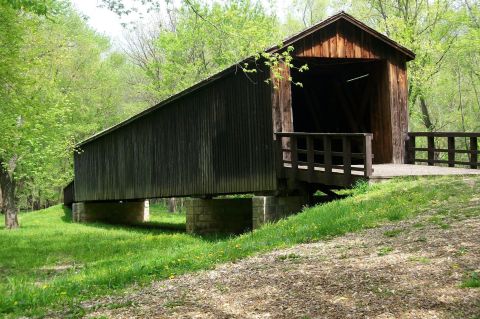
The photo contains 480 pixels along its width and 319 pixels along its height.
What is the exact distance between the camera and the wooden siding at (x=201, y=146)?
1589 cm

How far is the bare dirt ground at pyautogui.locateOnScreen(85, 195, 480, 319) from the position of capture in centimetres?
481

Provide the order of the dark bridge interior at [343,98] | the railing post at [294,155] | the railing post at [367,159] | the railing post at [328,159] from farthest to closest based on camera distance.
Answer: the dark bridge interior at [343,98] → the railing post at [294,155] → the railing post at [328,159] → the railing post at [367,159]

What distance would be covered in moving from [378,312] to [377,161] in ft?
42.3

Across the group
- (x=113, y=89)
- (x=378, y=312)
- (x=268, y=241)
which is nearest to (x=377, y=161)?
(x=268, y=241)

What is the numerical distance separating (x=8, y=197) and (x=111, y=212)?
6.08m

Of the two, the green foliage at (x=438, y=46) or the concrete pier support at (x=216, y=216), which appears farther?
the green foliage at (x=438, y=46)

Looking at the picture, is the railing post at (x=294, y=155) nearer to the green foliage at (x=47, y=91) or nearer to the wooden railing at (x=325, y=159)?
the wooden railing at (x=325, y=159)

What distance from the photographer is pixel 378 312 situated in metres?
4.64

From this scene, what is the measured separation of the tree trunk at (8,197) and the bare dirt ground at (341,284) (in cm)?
1863

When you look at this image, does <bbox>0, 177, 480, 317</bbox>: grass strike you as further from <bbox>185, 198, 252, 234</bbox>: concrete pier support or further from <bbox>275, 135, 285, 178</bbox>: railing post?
<bbox>275, 135, 285, 178</bbox>: railing post

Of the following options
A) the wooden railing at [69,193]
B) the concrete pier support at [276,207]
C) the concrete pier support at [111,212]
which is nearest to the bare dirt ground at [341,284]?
the concrete pier support at [276,207]

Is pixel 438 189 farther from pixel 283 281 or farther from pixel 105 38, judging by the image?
pixel 105 38

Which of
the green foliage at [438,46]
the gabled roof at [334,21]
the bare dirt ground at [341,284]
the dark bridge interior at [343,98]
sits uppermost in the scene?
the green foliage at [438,46]

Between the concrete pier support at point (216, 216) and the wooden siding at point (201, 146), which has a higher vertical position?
the wooden siding at point (201, 146)
